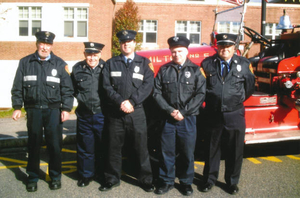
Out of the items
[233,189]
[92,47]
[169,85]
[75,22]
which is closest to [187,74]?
[169,85]

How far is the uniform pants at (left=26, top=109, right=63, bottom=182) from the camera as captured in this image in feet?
12.5

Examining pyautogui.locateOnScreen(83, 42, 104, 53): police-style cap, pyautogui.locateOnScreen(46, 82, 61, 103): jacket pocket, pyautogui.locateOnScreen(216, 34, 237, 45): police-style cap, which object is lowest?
pyautogui.locateOnScreen(46, 82, 61, 103): jacket pocket

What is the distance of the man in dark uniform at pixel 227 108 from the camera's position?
12.4 feet

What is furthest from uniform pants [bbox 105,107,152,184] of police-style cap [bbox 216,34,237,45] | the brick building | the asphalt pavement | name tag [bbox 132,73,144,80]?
the brick building

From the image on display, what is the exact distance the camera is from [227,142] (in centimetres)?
386

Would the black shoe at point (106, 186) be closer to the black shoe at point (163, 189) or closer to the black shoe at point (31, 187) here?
the black shoe at point (163, 189)

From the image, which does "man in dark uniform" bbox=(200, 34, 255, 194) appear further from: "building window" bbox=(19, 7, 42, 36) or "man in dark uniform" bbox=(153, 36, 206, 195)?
"building window" bbox=(19, 7, 42, 36)

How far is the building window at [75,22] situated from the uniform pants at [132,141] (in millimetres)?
12341

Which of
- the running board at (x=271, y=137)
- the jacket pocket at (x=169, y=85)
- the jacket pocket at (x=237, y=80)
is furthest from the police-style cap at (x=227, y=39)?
the running board at (x=271, y=137)

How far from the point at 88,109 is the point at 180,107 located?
4.08 feet

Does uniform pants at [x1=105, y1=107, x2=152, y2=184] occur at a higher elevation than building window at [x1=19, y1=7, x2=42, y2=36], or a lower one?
lower

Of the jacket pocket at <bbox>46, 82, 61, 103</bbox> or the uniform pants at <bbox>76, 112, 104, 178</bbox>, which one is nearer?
the jacket pocket at <bbox>46, 82, 61, 103</bbox>

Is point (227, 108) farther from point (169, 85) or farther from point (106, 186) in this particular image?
point (106, 186)

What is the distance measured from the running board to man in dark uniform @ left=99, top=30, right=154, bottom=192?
1762mm
